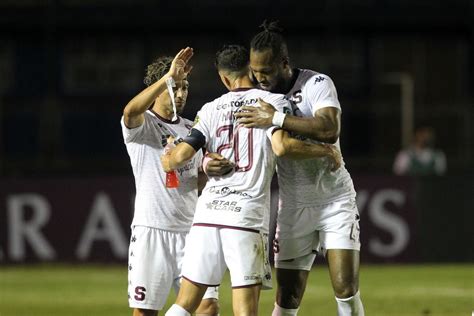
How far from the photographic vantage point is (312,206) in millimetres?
9148

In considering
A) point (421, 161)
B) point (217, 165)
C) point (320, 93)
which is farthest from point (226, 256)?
point (421, 161)

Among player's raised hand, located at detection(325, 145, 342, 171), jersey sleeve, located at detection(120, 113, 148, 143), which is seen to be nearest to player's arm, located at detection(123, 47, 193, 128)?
jersey sleeve, located at detection(120, 113, 148, 143)

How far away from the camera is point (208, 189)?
8312 millimetres

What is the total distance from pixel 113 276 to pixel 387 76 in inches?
855

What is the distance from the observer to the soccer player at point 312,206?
28.2 feet

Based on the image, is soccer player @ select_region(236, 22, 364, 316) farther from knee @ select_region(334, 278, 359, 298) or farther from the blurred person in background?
the blurred person in background

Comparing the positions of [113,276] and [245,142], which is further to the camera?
[113,276]

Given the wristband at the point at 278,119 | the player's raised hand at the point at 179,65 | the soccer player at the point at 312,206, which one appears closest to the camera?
the wristband at the point at 278,119

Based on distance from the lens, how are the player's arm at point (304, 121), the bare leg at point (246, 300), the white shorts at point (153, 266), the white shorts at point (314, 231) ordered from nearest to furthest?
the bare leg at point (246, 300) → the player's arm at point (304, 121) → the white shorts at point (153, 266) → the white shorts at point (314, 231)

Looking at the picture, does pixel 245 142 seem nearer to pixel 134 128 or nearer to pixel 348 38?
pixel 134 128

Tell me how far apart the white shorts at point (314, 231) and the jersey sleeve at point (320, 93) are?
834 millimetres

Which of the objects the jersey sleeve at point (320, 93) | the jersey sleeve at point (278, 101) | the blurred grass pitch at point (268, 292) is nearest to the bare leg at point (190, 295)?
the jersey sleeve at point (278, 101)

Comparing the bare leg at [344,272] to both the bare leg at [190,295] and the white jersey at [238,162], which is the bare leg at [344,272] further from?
the bare leg at [190,295]

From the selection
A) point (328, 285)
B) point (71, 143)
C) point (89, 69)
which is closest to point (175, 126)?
point (328, 285)
